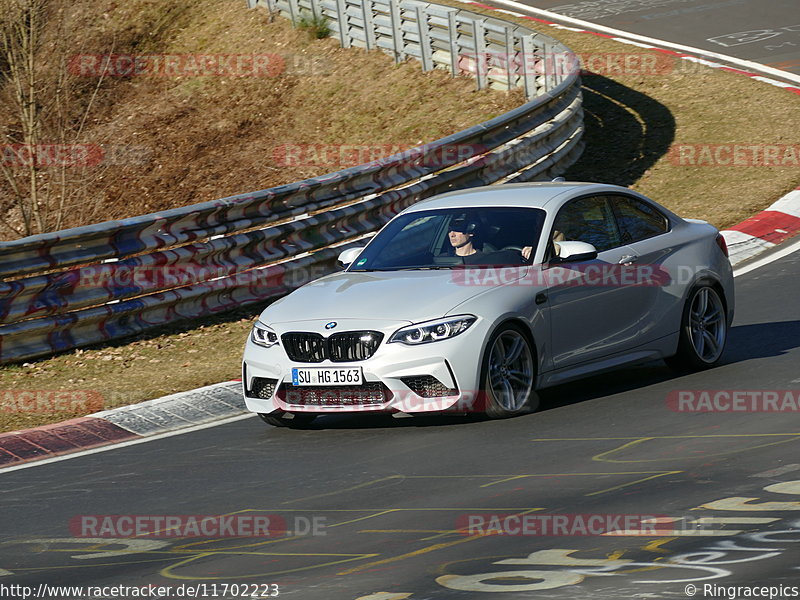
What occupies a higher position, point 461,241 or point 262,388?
point 461,241

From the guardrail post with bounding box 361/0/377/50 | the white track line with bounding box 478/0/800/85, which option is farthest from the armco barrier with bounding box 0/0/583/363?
the guardrail post with bounding box 361/0/377/50

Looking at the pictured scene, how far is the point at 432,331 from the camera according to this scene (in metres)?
8.97

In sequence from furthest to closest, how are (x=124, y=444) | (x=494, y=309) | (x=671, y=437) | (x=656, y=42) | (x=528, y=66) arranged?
(x=656, y=42) < (x=528, y=66) < (x=124, y=444) < (x=494, y=309) < (x=671, y=437)

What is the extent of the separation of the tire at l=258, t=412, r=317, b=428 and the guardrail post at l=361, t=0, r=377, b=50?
1866 centimetres

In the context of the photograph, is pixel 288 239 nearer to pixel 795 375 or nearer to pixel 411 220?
pixel 411 220

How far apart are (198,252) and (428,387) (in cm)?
480

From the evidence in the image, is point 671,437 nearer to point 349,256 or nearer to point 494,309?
point 494,309

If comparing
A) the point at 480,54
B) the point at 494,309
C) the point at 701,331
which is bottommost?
the point at 701,331

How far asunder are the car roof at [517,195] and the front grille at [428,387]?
69.1 inches

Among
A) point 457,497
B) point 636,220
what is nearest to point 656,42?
point 636,220

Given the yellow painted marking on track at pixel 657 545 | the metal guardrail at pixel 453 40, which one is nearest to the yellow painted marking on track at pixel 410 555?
the yellow painted marking on track at pixel 657 545

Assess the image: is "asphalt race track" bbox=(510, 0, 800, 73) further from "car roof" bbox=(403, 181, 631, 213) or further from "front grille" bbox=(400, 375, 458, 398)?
"front grille" bbox=(400, 375, 458, 398)

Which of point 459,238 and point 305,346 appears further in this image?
point 459,238

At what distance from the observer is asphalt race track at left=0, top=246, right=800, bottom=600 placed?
19.2ft
